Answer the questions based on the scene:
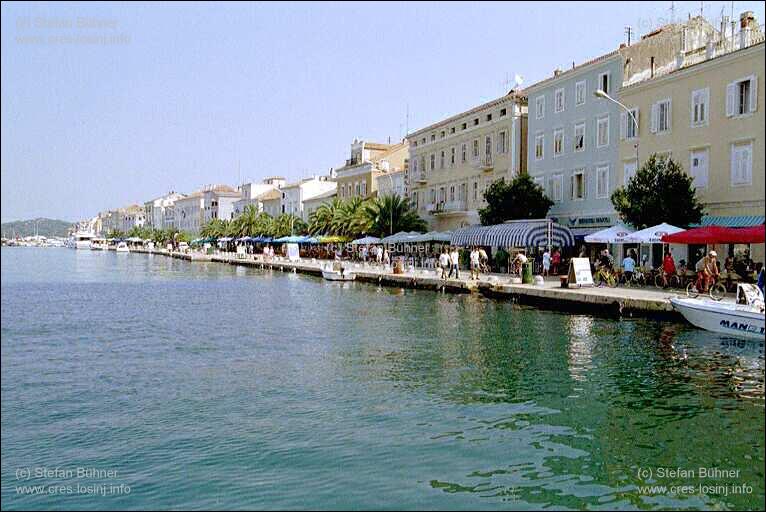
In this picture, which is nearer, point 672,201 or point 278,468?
point 278,468

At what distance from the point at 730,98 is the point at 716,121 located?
3.96ft

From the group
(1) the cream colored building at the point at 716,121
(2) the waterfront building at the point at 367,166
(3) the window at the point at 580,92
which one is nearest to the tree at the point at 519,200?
(3) the window at the point at 580,92

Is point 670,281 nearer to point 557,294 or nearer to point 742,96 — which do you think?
point 557,294

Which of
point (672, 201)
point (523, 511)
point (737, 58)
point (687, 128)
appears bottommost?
point (523, 511)

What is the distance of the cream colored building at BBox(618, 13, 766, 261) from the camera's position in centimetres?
3042

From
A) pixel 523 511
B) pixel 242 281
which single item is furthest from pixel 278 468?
pixel 242 281

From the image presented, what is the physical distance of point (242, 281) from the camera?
54.6m

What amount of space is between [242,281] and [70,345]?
109 ft

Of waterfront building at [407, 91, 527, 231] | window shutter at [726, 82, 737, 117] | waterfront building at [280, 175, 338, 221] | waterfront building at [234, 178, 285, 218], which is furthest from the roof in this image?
waterfront building at [234, 178, 285, 218]

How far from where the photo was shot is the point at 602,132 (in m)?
41.5

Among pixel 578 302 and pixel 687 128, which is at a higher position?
pixel 687 128

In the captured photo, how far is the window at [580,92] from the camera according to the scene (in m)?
43.3

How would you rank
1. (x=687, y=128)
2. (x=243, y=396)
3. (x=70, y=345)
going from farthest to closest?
(x=687, y=128) < (x=70, y=345) < (x=243, y=396)

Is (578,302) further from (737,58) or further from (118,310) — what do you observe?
(118,310)
